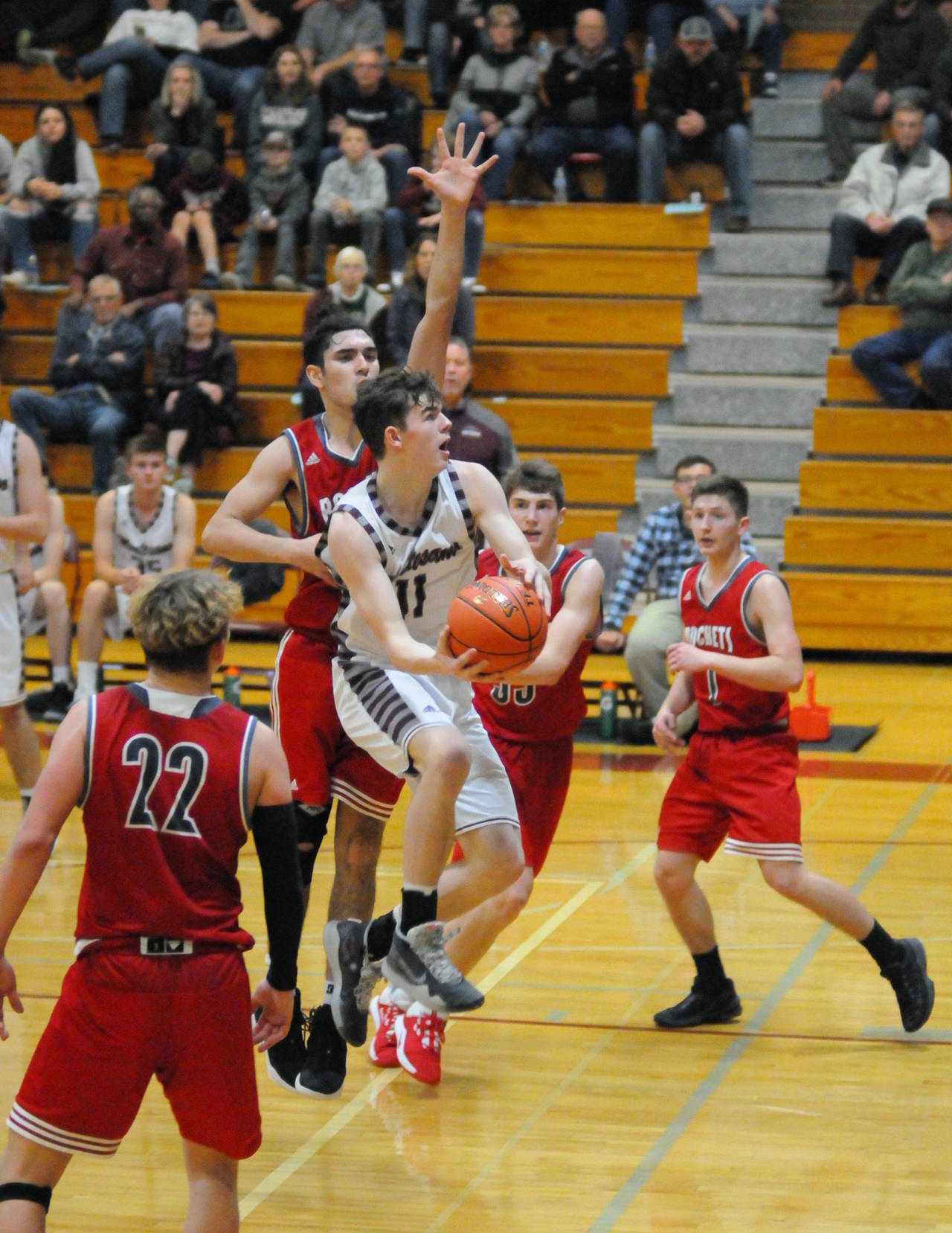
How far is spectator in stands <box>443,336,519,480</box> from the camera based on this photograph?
10203mm

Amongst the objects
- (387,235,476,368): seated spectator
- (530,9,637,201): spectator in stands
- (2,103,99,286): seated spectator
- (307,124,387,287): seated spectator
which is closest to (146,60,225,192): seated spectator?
(2,103,99,286): seated spectator

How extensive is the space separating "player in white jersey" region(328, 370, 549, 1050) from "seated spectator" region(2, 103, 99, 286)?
395 inches

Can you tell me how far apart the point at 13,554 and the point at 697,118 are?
25.4 feet

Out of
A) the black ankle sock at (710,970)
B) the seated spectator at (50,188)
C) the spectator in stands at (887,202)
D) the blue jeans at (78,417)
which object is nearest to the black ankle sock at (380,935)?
the black ankle sock at (710,970)

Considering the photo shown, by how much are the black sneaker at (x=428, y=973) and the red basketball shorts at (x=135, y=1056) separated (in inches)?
40.1

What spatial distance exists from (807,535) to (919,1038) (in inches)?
283

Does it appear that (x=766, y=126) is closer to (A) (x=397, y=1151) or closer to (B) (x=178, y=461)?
(B) (x=178, y=461)

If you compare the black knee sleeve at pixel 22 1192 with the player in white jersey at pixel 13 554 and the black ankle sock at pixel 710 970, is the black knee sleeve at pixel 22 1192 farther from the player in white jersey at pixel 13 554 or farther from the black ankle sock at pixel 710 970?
the player in white jersey at pixel 13 554

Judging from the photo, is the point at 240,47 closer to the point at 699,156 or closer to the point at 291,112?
the point at 291,112

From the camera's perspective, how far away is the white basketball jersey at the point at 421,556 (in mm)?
4543

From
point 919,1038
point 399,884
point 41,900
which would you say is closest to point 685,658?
point 919,1038

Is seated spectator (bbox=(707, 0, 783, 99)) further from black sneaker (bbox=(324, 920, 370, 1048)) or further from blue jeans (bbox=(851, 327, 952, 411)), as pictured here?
black sneaker (bbox=(324, 920, 370, 1048))

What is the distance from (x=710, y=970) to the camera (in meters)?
5.45

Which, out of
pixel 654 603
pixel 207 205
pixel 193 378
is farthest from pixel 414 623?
pixel 207 205
